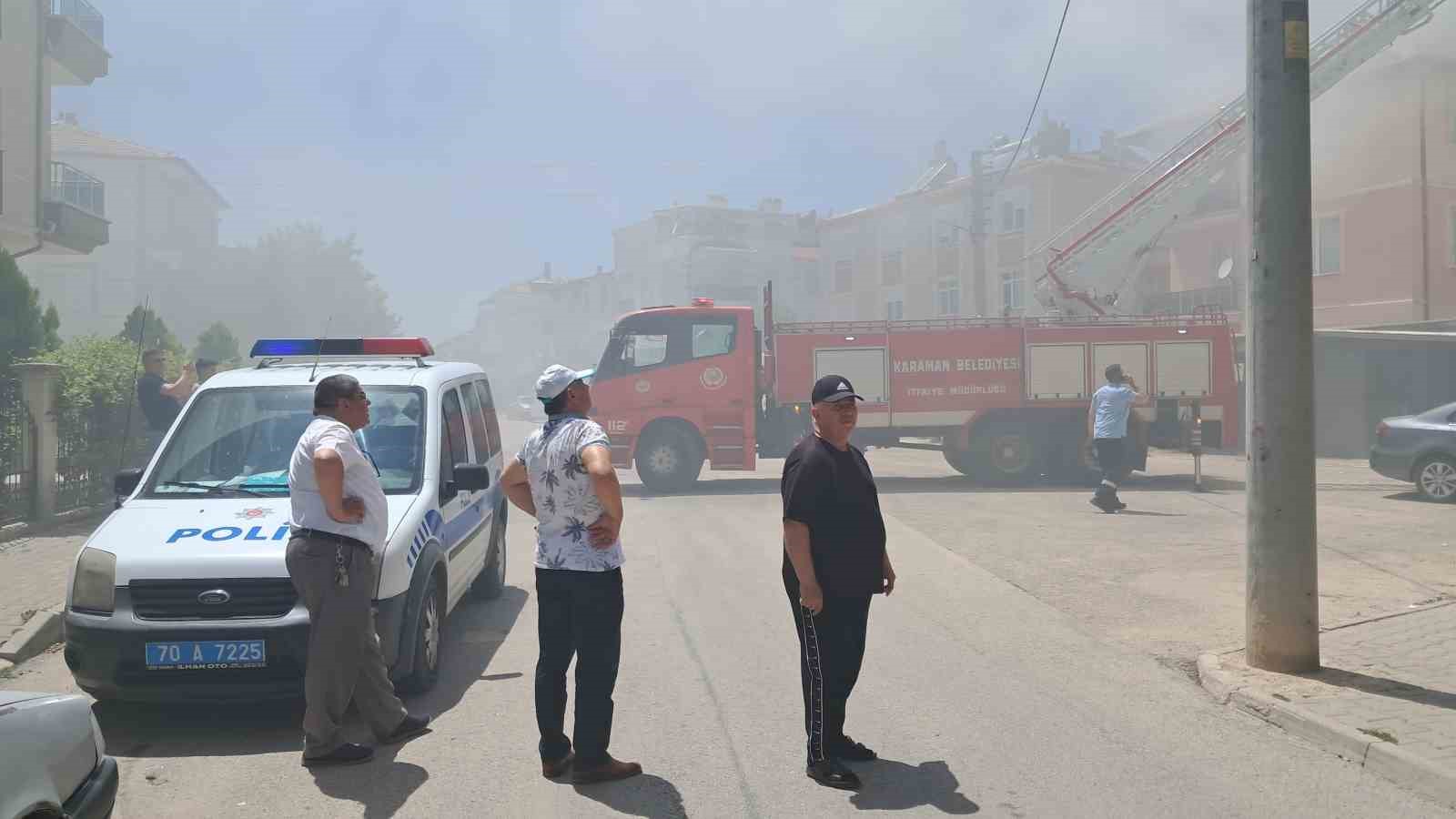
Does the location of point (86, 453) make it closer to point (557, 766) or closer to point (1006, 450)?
point (557, 766)

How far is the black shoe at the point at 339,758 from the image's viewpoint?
495cm

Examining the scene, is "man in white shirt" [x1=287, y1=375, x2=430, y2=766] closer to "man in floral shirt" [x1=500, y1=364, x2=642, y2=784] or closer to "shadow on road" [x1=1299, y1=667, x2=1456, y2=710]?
"man in floral shirt" [x1=500, y1=364, x2=642, y2=784]

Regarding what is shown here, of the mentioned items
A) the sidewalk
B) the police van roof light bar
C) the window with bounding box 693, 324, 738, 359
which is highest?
the window with bounding box 693, 324, 738, 359

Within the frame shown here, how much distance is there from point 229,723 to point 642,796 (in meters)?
2.43

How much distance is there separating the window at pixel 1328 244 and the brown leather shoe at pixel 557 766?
31086 millimetres

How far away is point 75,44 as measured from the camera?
2542 cm

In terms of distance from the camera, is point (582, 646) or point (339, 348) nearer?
point (582, 646)

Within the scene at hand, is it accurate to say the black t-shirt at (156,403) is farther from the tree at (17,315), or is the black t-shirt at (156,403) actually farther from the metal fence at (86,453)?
the tree at (17,315)

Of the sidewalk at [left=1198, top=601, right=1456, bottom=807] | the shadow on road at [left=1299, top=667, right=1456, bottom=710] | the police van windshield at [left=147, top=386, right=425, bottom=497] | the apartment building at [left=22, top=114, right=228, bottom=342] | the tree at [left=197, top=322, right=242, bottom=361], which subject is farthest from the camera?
the apartment building at [left=22, top=114, right=228, bottom=342]

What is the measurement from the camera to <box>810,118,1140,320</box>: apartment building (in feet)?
141

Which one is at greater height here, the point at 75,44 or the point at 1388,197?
the point at 75,44

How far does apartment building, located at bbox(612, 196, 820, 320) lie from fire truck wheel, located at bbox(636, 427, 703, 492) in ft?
143

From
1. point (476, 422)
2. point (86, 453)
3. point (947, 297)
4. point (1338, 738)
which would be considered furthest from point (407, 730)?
point (947, 297)

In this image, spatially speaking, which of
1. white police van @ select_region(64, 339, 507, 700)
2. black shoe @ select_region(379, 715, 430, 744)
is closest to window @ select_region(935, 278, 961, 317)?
white police van @ select_region(64, 339, 507, 700)
